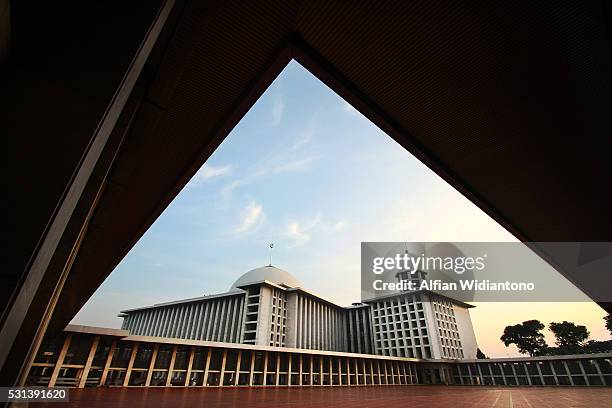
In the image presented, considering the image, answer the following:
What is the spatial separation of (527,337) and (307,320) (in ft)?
141

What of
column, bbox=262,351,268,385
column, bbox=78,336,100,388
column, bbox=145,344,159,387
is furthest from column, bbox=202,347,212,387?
column, bbox=78,336,100,388

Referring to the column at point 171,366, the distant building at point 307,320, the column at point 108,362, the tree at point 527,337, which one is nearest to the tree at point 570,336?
the tree at point 527,337

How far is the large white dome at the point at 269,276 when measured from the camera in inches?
1857

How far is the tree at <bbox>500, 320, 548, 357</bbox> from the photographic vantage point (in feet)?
172

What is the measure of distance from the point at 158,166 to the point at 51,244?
517 cm

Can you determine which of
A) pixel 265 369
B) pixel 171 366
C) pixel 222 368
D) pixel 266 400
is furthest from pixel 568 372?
pixel 171 366

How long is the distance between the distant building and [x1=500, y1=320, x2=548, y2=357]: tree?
660 centimetres

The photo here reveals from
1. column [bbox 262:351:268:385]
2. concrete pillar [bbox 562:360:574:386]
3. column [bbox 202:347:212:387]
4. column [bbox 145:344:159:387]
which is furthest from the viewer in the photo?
concrete pillar [bbox 562:360:574:386]

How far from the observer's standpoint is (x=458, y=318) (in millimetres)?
54969

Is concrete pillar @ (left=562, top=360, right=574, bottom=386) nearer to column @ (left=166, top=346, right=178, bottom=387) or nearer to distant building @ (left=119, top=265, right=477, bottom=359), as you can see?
distant building @ (left=119, top=265, right=477, bottom=359)

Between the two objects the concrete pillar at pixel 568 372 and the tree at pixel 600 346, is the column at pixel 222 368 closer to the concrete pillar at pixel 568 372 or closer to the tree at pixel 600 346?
the concrete pillar at pixel 568 372

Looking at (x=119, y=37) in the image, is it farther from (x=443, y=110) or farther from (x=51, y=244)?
(x=443, y=110)

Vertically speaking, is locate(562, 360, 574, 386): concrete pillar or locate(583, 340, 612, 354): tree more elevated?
locate(583, 340, 612, 354): tree

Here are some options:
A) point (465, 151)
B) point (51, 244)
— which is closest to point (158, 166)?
point (51, 244)
